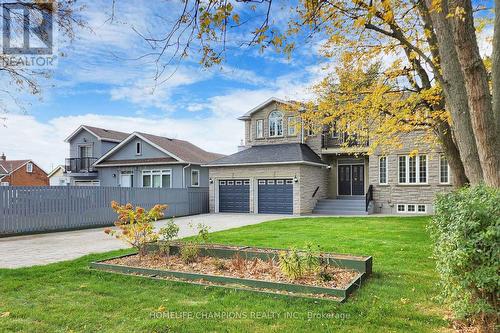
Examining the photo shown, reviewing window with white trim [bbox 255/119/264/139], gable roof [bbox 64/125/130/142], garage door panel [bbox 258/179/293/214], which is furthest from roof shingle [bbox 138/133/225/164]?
garage door panel [bbox 258/179/293/214]

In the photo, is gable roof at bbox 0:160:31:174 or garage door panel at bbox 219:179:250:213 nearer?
garage door panel at bbox 219:179:250:213

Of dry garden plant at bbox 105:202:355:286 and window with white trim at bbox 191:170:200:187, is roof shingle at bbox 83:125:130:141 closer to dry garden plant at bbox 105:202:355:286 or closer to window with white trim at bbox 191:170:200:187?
window with white trim at bbox 191:170:200:187

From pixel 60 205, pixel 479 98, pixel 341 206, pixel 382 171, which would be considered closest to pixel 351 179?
pixel 382 171

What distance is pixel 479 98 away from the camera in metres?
4.48

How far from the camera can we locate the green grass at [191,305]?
415 cm

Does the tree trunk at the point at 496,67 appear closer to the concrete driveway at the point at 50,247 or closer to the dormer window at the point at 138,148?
the concrete driveway at the point at 50,247

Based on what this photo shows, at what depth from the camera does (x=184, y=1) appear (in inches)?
183

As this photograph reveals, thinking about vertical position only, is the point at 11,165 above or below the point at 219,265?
above

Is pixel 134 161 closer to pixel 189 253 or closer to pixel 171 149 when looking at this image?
pixel 171 149

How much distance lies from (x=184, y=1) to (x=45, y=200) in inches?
502

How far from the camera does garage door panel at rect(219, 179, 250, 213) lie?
23.0m

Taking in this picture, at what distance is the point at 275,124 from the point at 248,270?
19.3 m

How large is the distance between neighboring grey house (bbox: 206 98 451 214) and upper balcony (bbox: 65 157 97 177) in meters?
11.2

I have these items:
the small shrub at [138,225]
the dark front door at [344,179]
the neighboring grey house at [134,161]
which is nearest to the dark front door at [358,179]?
the dark front door at [344,179]
